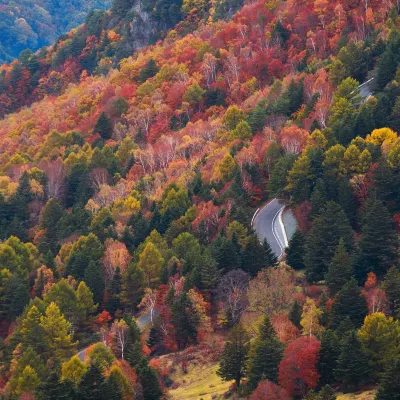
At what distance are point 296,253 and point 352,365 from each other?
2666cm

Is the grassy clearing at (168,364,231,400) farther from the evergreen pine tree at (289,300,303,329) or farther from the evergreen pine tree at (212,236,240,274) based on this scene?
the evergreen pine tree at (212,236,240,274)

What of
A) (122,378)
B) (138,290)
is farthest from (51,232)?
(122,378)

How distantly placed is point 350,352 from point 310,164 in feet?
134

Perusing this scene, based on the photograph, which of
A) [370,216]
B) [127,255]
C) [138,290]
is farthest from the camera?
[127,255]

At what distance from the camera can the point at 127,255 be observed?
97125mm

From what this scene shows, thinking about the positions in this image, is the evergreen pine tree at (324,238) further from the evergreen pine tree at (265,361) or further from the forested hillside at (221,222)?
the evergreen pine tree at (265,361)

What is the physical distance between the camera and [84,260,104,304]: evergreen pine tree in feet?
301

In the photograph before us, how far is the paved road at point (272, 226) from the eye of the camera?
94500 millimetres

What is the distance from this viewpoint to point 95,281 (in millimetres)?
92250

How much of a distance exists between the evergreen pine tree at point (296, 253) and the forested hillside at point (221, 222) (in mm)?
122

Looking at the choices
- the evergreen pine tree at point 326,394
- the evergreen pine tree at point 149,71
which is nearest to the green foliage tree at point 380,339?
the evergreen pine tree at point 326,394

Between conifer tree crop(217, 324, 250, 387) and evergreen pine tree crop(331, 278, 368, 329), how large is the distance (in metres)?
7.48

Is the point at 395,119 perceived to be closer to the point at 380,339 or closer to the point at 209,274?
the point at 209,274

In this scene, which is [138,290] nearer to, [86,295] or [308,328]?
[86,295]
